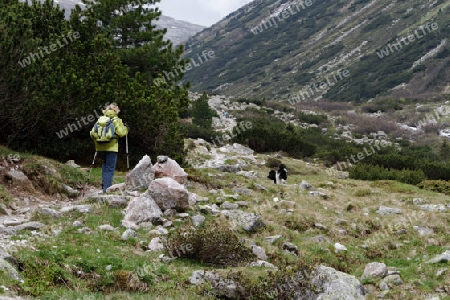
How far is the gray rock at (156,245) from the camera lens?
26.3 ft

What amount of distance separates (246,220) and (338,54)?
124352 millimetres

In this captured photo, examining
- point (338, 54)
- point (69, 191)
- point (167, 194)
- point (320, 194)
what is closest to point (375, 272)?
point (167, 194)

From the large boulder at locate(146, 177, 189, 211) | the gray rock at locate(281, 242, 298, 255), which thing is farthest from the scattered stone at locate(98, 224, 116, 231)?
the gray rock at locate(281, 242, 298, 255)

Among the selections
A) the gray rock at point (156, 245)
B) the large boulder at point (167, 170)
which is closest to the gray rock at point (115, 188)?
the large boulder at point (167, 170)

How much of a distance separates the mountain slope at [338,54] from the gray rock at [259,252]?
256 feet

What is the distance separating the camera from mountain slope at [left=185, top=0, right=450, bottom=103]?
9462 centimetres

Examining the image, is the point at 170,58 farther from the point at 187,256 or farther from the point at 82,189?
the point at 187,256

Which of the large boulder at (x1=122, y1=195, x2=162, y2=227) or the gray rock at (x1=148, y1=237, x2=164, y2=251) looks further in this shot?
the large boulder at (x1=122, y1=195, x2=162, y2=227)

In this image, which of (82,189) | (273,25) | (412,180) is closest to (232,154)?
(412,180)

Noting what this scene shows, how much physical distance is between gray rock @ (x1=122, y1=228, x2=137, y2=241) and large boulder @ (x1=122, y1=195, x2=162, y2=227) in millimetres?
596

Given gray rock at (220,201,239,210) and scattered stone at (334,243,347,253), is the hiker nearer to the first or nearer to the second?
gray rock at (220,201,239,210)

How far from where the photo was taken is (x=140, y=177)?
39.0ft

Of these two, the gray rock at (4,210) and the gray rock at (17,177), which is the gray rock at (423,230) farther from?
the gray rock at (17,177)

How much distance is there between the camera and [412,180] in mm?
22797
